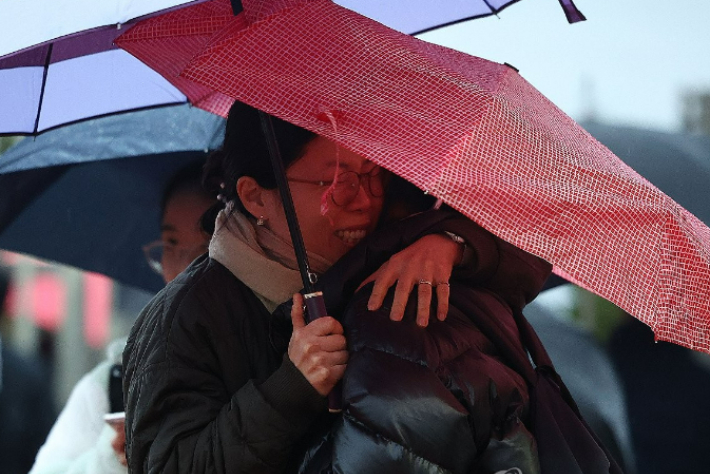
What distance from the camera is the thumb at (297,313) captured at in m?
1.93

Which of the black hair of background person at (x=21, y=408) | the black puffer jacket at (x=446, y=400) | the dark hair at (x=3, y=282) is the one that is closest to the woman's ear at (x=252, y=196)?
the black puffer jacket at (x=446, y=400)

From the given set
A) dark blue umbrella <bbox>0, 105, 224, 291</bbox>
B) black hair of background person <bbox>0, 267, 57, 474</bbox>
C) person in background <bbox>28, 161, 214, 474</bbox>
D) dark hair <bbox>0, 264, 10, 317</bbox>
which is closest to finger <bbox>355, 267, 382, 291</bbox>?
person in background <bbox>28, 161, 214, 474</bbox>

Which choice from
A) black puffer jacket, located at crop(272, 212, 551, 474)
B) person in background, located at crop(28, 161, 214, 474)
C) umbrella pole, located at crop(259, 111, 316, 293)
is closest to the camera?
black puffer jacket, located at crop(272, 212, 551, 474)

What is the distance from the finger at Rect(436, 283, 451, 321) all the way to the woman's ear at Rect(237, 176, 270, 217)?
558mm

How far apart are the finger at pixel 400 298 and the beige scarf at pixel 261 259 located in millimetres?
384

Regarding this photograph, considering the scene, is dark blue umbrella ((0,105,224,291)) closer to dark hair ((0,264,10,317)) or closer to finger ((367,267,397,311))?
finger ((367,267,397,311))

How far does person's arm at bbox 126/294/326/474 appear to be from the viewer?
187cm

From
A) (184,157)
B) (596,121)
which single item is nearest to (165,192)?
(184,157)

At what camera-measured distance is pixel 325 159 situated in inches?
86.4

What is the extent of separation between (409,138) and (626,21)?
96.6 inches

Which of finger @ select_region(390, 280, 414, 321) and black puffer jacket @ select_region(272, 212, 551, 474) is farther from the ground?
finger @ select_region(390, 280, 414, 321)

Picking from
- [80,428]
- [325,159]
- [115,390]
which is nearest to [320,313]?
[325,159]

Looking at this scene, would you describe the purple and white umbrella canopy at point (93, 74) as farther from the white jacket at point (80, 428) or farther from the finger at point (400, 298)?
the white jacket at point (80, 428)

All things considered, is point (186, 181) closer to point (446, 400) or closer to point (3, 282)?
point (446, 400)
